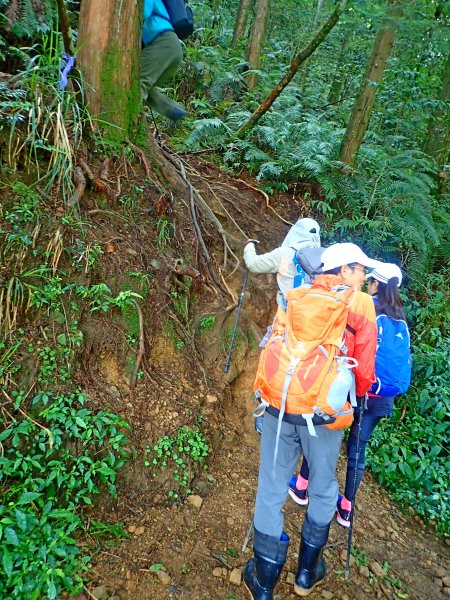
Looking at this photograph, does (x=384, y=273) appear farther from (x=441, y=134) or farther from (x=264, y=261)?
(x=441, y=134)

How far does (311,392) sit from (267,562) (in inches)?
49.6

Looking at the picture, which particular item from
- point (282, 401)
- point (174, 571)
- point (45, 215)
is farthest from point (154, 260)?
point (174, 571)

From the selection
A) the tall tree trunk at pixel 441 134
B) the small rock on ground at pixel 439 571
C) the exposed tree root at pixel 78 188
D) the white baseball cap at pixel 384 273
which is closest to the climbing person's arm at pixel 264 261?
the white baseball cap at pixel 384 273

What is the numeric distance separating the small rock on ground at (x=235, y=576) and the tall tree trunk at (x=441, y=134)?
26.5ft

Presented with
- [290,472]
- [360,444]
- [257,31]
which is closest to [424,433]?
[360,444]

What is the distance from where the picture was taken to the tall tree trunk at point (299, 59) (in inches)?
216

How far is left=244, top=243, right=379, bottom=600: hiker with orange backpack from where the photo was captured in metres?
2.46

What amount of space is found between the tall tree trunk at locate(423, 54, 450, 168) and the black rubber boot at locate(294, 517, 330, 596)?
25.3ft

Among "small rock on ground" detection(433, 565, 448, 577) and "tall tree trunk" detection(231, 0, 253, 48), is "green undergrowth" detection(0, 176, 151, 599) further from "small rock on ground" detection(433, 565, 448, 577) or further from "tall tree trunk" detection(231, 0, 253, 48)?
"tall tree trunk" detection(231, 0, 253, 48)

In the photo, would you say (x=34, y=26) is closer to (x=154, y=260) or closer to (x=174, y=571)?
(x=154, y=260)

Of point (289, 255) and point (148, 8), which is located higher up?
point (148, 8)

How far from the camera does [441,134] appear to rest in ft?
27.7

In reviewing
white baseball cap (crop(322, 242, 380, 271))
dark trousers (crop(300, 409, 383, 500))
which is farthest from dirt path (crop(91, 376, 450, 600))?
white baseball cap (crop(322, 242, 380, 271))

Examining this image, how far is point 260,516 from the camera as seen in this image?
9.20 feet
